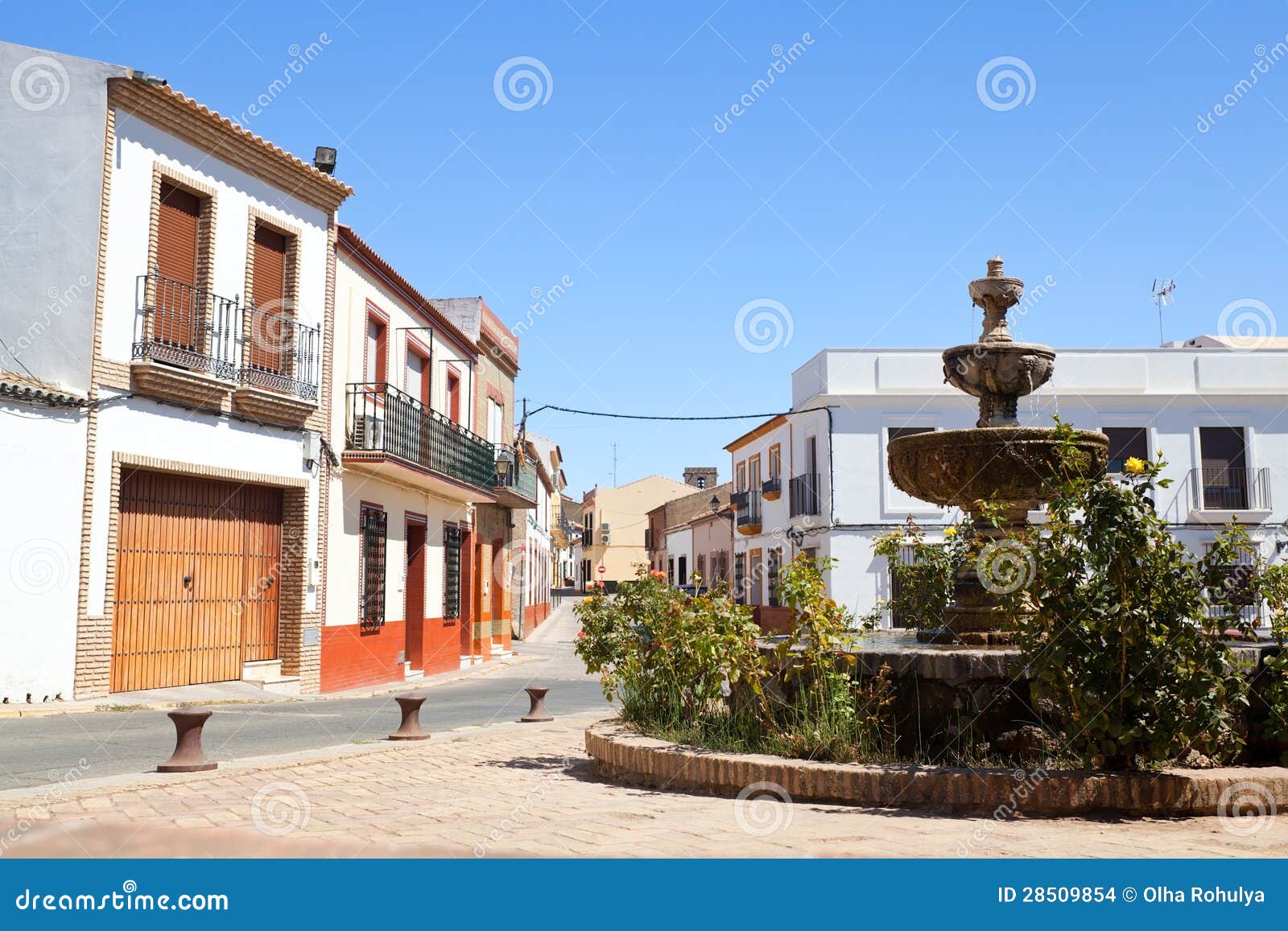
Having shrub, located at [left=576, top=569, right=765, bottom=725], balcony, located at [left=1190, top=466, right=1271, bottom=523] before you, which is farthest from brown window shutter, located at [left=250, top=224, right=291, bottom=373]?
balcony, located at [left=1190, top=466, right=1271, bottom=523]

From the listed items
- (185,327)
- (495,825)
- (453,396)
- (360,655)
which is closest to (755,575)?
(453,396)

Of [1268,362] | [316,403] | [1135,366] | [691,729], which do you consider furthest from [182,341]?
[1268,362]

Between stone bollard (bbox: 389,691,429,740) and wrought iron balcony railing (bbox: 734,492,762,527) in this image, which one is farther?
wrought iron balcony railing (bbox: 734,492,762,527)

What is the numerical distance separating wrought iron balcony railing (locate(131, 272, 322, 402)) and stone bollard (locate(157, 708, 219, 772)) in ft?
20.7

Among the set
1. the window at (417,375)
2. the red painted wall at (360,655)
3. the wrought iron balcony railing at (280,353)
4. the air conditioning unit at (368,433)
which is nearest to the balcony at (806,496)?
the window at (417,375)

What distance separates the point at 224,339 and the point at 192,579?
2.93 metres

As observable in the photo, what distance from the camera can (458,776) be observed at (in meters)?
7.14

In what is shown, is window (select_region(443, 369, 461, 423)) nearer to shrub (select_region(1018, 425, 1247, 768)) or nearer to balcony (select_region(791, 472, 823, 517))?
balcony (select_region(791, 472, 823, 517))

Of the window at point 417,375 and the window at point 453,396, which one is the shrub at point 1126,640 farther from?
the window at point 453,396

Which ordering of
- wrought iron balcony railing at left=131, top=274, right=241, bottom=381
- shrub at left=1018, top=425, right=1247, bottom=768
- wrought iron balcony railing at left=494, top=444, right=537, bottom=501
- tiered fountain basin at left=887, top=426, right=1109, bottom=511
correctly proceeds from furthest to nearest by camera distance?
wrought iron balcony railing at left=494, top=444, right=537, bottom=501
wrought iron balcony railing at left=131, top=274, right=241, bottom=381
tiered fountain basin at left=887, top=426, right=1109, bottom=511
shrub at left=1018, top=425, right=1247, bottom=768

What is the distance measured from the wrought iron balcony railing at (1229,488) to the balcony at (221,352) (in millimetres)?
22699

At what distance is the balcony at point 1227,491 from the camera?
28.3 metres

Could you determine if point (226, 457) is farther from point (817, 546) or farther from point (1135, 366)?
point (1135, 366)

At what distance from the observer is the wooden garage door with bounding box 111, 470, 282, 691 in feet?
40.5
